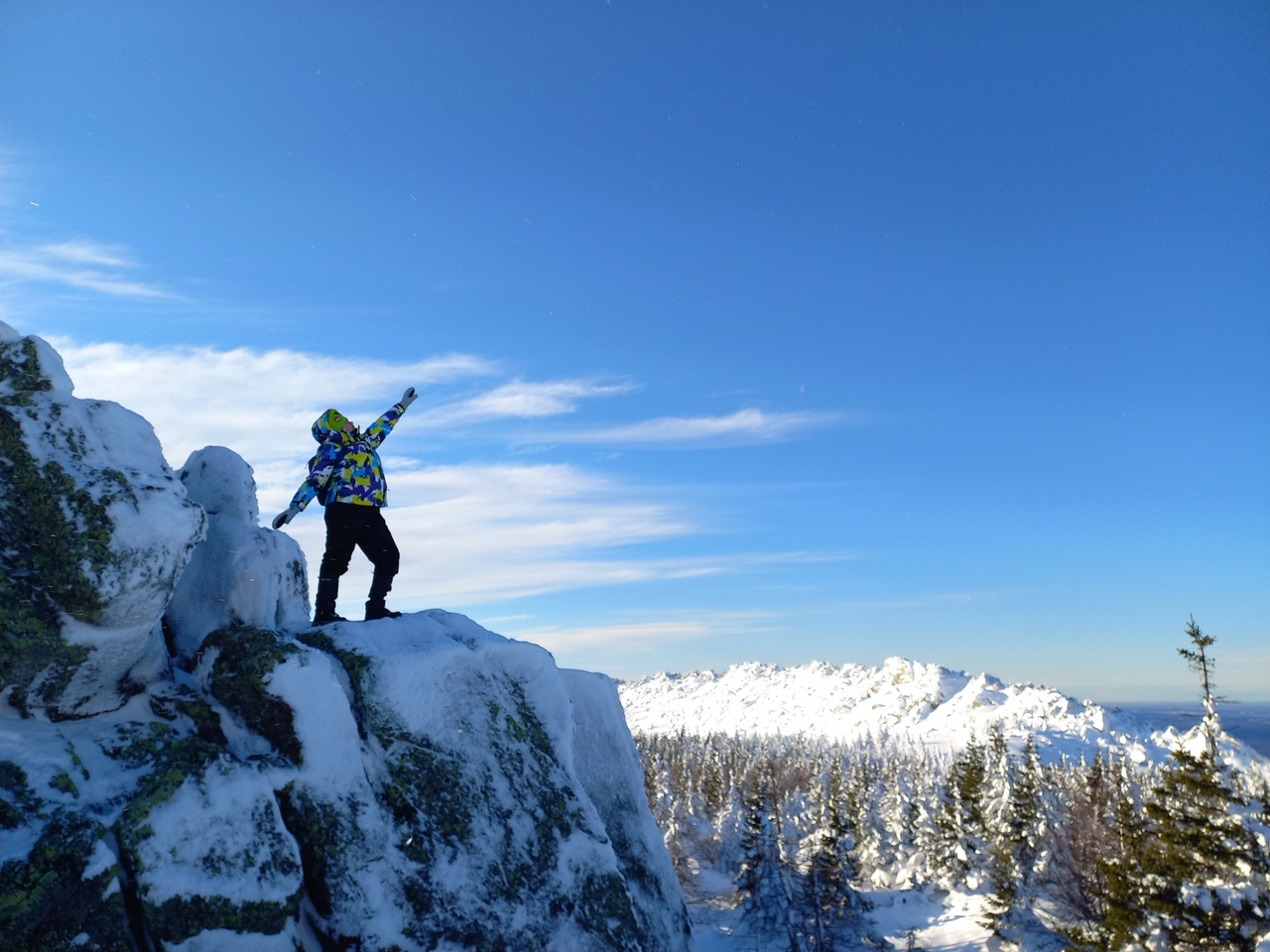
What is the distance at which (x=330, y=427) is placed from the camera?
9391 millimetres

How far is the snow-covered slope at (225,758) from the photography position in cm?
566

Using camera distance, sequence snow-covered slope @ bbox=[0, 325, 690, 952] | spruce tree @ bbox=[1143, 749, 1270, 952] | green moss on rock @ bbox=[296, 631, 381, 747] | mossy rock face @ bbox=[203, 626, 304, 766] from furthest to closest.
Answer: spruce tree @ bbox=[1143, 749, 1270, 952] → green moss on rock @ bbox=[296, 631, 381, 747] → mossy rock face @ bbox=[203, 626, 304, 766] → snow-covered slope @ bbox=[0, 325, 690, 952]

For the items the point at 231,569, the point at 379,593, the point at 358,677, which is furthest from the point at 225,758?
the point at 379,593

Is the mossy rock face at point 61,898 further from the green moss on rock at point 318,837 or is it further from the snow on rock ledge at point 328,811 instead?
the green moss on rock at point 318,837

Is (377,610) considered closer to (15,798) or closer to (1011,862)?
(15,798)

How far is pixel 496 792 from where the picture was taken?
300 inches

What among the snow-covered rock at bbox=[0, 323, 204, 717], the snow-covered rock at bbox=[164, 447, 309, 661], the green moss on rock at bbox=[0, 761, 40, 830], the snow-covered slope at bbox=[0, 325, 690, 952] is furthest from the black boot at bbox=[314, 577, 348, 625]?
the green moss on rock at bbox=[0, 761, 40, 830]

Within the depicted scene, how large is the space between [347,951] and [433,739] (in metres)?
1.88

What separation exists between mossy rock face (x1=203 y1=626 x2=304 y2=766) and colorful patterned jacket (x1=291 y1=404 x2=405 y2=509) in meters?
2.18

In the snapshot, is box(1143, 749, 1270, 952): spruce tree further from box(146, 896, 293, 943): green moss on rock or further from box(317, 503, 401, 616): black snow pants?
box(146, 896, 293, 943): green moss on rock

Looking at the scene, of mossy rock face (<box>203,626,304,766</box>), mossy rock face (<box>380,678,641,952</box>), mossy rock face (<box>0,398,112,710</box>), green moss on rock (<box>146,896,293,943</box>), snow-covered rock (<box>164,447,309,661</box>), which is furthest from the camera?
snow-covered rock (<box>164,447,309,661</box>)

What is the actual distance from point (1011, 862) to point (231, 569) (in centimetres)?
4015

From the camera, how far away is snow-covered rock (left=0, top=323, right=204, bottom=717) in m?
6.36

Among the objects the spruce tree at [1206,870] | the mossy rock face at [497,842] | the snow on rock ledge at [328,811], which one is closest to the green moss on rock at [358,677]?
the snow on rock ledge at [328,811]
